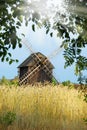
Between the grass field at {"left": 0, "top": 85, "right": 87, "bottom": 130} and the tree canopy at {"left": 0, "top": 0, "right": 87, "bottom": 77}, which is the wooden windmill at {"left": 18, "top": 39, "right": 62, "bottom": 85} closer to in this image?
the grass field at {"left": 0, "top": 85, "right": 87, "bottom": 130}

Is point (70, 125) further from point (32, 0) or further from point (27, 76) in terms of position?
point (27, 76)

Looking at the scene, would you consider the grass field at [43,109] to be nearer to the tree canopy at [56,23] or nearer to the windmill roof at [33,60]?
the tree canopy at [56,23]

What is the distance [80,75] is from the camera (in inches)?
204

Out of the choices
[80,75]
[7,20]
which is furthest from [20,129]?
[7,20]

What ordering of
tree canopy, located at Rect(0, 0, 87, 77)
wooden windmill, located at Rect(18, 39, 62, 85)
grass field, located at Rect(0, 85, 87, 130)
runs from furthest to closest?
wooden windmill, located at Rect(18, 39, 62, 85) < grass field, located at Rect(0, 85, 87, 130) < tree canopy, located at Rect(0, 0, 87, 77)

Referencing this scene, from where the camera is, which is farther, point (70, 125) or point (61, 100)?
point (61, 100)

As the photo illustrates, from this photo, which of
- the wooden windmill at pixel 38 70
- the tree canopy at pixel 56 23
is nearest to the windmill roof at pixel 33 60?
the wooden windmill at pixel 38 70

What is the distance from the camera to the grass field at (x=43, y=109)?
9255 millimetres

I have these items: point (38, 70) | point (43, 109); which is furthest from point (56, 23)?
point (38, 70)

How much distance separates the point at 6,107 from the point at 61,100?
1753 mm

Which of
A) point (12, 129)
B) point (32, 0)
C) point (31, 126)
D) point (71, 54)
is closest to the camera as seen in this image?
point (32, 0)

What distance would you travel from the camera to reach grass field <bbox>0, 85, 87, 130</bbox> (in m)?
9.25

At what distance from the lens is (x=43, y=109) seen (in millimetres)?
10820

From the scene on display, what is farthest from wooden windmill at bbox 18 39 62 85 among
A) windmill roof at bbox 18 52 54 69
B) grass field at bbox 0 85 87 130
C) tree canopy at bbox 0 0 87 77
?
tree canopy at bbox 0 0 87 77
